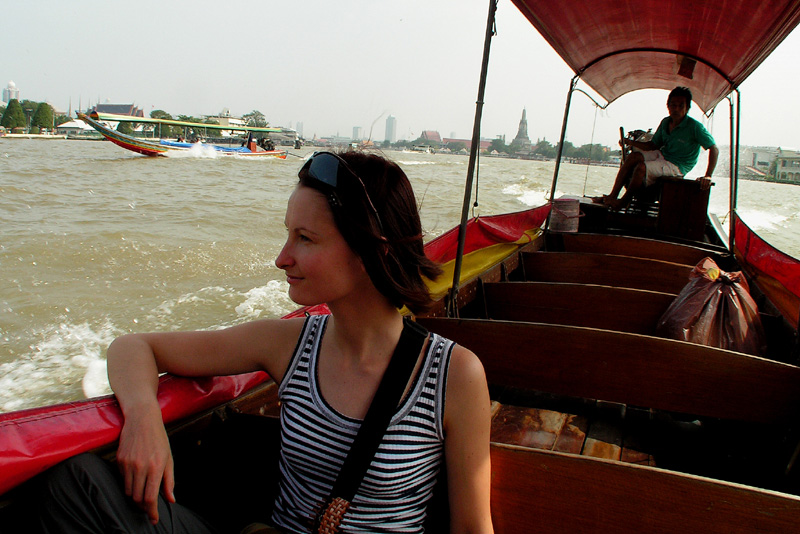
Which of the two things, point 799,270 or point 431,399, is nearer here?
point 431,399

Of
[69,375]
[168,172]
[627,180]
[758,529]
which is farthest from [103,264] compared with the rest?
[168,172]

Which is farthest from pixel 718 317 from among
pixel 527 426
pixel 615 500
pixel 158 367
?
pixel 158 367

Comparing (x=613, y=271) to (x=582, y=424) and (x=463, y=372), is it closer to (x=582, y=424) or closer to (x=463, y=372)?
(x=582, y=424)

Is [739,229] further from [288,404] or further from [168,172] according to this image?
[168,172]

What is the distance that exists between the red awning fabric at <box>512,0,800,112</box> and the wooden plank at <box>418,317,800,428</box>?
5.85 ft

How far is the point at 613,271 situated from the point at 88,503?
3.72m

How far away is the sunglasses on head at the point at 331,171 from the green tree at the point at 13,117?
95.3 meters

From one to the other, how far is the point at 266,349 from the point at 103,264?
7.64 meters

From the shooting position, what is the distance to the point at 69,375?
4766 millimetres

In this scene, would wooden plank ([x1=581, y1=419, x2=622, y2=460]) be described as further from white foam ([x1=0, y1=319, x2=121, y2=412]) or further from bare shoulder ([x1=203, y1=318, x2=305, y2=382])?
white foam ([x1=0, y1=319, x2=121, y2=412])

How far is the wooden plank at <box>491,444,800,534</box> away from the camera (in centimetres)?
125

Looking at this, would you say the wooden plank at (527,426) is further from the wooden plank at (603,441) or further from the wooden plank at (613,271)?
the wooden plank at (613,271)

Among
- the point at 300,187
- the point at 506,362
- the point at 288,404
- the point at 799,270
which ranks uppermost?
the point at 300,187

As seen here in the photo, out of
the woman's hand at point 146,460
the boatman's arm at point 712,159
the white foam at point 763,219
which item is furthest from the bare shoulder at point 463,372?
the white foam at point 763,219
